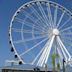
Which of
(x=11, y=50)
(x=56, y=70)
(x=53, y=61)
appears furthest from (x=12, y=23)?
(x=56, y=70)

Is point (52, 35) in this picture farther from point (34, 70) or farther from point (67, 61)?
point (34, 70)

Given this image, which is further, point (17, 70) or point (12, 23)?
point (17, 70)

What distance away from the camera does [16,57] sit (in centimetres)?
6788

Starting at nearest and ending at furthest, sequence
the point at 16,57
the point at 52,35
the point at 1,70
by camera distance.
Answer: the point at 16,57 → the point at 52,35 → the point at 1,70

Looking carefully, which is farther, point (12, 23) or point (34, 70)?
point (34, 70)

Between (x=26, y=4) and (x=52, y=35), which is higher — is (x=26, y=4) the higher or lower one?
the higher one

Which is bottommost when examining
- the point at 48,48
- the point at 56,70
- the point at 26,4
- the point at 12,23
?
the point at 56,70

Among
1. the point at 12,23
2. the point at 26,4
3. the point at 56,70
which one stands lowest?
the point at 56,70

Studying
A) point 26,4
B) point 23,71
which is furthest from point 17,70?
point 26,4

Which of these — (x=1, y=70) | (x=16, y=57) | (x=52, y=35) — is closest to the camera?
(x=16, y=57)

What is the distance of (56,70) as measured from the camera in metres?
78.9

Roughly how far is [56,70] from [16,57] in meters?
14.5

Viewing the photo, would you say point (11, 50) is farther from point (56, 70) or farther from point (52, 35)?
point (56, 70)

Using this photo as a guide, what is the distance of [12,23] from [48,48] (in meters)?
9.03
